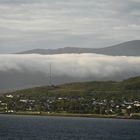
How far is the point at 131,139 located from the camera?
193375 mm

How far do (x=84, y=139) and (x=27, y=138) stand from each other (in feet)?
58.5

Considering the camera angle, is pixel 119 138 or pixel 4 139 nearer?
pixel 4 139

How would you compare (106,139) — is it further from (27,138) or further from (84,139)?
(27,138)

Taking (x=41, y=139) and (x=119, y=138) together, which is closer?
(x=41, y=139)

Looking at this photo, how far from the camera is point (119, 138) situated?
19700cm

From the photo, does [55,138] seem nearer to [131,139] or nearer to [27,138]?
[27,138]

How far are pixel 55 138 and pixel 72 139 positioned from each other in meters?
6.02

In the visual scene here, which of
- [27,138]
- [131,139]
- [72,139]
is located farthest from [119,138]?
[27,138]

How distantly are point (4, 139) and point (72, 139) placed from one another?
2141cm

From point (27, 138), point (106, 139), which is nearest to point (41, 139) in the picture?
point (27, 138)

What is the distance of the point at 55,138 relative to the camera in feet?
615

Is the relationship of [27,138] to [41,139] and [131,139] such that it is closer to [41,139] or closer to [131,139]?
[41,139]

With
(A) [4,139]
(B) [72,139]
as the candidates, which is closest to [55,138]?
(B) [72,139]

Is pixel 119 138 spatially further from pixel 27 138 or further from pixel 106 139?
pixel 27 138
